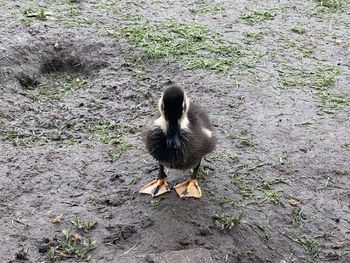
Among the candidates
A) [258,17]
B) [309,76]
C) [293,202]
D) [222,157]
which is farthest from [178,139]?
[258,17]

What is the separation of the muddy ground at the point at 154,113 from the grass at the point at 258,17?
3 cm

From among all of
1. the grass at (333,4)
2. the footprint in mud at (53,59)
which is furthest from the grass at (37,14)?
the grass at (333,4)

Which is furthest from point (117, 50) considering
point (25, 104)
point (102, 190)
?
point (102, 190)

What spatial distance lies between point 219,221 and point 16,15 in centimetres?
422

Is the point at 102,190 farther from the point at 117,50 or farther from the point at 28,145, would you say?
the point at 117,50

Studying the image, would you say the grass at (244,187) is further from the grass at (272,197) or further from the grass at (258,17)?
the grass at (258,17)

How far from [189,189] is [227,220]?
430 millimetres

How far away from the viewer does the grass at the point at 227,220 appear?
13.5 feet

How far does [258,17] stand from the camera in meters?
7.74

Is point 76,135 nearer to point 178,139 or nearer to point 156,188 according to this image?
point 156,188

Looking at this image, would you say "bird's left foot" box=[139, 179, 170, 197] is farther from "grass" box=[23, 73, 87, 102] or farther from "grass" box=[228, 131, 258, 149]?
"grass" box=[23, 73, 87, 102]

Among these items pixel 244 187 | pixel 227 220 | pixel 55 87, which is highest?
pixel 227 220

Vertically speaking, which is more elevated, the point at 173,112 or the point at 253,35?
the point at 173,112

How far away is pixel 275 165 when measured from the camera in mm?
4941
